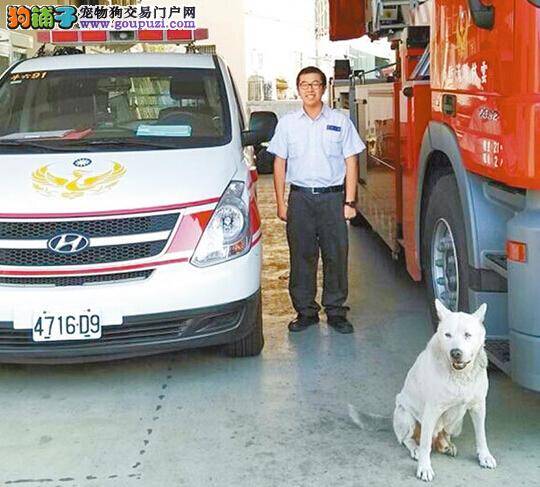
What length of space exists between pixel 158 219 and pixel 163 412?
97cm

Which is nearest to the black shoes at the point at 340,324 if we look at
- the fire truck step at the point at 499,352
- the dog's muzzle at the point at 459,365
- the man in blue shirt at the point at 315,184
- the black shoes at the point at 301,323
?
the man in blue shirt at the point at 315,184

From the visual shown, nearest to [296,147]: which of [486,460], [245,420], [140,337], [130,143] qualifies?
[130,143]

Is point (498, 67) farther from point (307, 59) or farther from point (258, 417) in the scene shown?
point (307, 59)

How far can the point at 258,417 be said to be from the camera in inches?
160

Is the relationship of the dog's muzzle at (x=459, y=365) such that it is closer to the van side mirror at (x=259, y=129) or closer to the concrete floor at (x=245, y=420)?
the concrete floor at (x=245, y=420)

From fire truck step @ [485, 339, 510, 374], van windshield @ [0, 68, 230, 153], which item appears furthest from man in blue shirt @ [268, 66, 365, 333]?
fire truck step @ [485, 339, 510, 374]

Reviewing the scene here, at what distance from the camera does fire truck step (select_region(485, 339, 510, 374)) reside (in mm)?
3496

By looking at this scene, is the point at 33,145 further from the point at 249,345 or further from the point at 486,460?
the point at 486,460

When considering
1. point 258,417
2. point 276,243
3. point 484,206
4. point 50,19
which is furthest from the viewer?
point 276,243

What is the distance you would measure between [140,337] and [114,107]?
5.69ft

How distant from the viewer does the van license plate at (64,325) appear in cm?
405

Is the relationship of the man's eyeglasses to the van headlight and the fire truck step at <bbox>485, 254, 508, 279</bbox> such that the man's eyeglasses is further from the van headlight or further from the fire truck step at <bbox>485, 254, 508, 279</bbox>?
the fire truck step at <bbox>485, 254, 508, 279</bbox>

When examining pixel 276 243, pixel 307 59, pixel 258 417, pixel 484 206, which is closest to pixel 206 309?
pixel 258 417

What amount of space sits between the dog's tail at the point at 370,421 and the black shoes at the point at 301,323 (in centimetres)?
148
